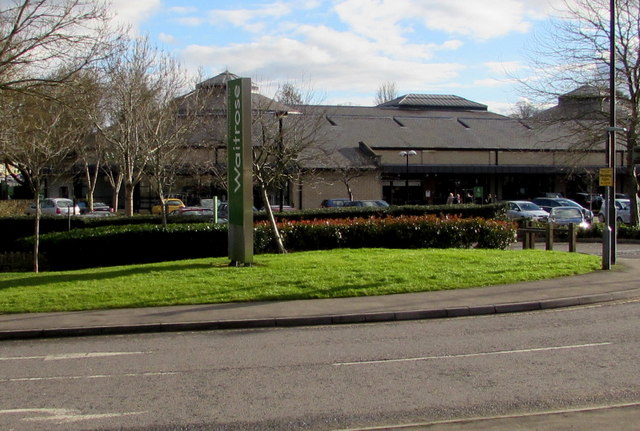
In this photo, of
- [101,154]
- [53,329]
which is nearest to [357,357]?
[53,329]

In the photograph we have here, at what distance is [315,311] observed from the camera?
41.1ft

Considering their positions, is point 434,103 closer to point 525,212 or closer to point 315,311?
point 525,212

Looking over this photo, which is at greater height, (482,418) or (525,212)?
(525,212)

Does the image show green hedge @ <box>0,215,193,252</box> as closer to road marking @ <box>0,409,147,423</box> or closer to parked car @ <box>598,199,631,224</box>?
road marking @ <box>0,409,147,423</box>

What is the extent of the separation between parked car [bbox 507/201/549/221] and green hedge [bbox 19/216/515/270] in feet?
44.5

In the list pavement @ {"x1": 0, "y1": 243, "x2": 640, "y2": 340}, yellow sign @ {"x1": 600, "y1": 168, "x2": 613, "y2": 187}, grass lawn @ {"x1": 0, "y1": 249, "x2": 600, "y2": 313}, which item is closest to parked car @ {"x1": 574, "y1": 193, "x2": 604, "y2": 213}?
yellow sign @ {"x1": 600, "y1": 168, "x2": 613, "y2": 187}

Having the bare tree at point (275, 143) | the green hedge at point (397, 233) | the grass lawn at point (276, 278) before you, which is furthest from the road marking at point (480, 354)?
the green hedge at point (397, 233)

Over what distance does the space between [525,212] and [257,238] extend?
21.1 m

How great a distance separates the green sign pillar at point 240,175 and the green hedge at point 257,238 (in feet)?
11.5

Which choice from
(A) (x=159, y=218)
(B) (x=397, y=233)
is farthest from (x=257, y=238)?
(A) (x=159, y=218)

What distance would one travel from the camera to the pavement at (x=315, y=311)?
1148 cm

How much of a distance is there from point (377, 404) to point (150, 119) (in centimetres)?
2371

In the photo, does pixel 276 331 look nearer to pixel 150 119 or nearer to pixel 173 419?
pixel 173 419

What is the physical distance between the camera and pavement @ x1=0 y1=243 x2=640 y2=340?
1148 centimetres
